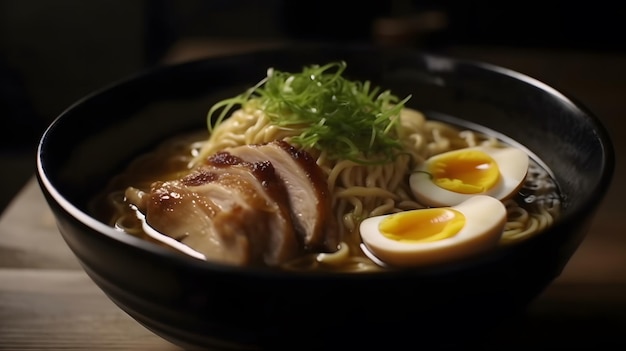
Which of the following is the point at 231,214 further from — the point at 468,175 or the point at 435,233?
the point at 468,175

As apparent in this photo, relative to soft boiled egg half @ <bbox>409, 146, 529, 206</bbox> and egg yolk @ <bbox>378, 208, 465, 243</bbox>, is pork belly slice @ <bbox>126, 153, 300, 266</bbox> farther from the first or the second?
soft boiled egg half @ <bbox>409, 146, 529, 206</bbox>

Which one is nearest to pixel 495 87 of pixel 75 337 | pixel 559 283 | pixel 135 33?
pixel 559 283

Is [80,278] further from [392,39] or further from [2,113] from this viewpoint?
[2,113]

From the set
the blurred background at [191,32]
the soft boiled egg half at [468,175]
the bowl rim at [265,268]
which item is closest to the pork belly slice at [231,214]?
the bowl rim at [265,268]

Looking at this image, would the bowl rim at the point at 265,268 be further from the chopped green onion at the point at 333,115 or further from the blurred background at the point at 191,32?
the blurred background at the point at 191,32

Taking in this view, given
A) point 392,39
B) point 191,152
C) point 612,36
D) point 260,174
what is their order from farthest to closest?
1. point 612,36
2. point 392,39
3. point 191,152
4. point 260,174

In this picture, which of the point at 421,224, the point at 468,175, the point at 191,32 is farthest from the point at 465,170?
the point at 191,32
